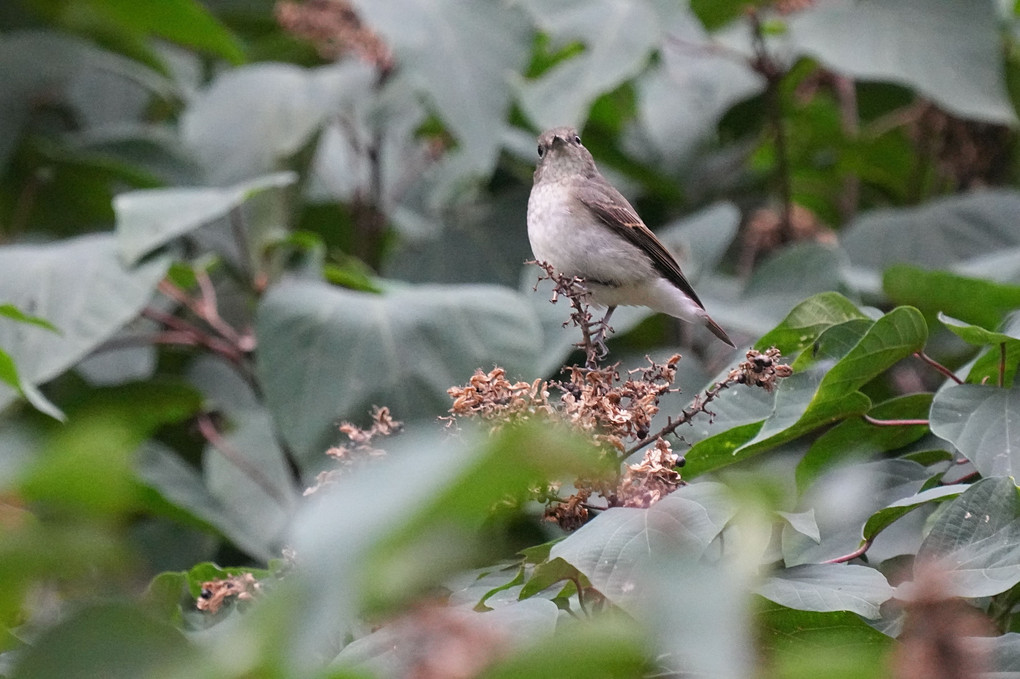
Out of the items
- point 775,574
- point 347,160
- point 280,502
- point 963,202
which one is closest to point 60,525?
point 775,574

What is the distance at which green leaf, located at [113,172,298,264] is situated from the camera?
9.51 ft

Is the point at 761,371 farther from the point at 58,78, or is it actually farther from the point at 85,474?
the point at 58,78

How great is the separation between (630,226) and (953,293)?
79 cm

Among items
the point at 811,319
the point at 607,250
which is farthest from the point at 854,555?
the point at 607,250

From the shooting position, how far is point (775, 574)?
5.23 ft

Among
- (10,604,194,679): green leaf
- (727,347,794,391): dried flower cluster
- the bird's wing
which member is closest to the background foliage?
(10,604,194,679): green leaf

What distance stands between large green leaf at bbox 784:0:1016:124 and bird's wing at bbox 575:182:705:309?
1161mm

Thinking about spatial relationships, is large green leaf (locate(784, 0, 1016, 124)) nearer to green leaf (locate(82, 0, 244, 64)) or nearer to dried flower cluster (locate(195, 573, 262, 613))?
green leaf (locate(82, 0, 244, 64))

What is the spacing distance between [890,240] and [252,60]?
9.08 ft

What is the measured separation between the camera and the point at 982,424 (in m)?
1.73

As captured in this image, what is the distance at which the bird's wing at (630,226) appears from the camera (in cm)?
252

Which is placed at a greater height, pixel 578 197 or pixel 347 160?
pixel 578 197

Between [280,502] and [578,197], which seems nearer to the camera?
[578,197]

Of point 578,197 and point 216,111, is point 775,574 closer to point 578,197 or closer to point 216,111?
point 578,197
